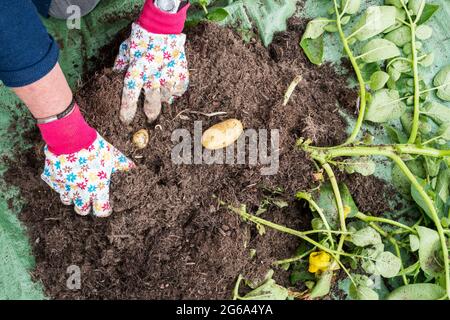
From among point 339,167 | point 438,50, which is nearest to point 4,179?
point 339,167

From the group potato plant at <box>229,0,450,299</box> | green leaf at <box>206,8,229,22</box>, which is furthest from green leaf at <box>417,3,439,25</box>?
green leaf at <box>206,8,229,22</box>

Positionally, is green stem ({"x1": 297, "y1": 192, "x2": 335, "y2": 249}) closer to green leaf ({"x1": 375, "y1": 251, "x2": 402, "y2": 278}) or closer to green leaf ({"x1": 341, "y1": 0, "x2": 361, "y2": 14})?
green leaf ({"x1": 375, "y1": 251, "x2": 402, "y2": 278})

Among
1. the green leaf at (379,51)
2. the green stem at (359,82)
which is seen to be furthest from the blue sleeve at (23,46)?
the green leaf at (379,51)

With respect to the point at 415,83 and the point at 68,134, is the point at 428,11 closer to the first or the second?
the point at 415,83

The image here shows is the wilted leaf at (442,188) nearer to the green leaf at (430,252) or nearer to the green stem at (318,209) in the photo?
the green leaf at (430,252)

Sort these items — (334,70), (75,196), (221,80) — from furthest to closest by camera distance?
(334,70), (221,80), (75,196)
